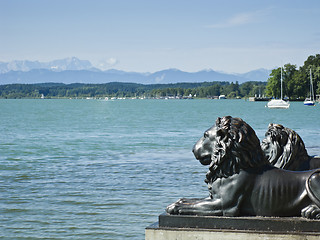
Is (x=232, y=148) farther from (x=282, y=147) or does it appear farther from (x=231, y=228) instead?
(x=282, y=147)

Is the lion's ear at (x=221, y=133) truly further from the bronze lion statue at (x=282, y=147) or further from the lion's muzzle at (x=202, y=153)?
the bronze lion statue at (x=282, y=147)

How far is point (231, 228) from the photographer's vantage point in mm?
5016

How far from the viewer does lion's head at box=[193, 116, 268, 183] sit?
5.04 metres

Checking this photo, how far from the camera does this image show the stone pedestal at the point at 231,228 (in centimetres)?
487

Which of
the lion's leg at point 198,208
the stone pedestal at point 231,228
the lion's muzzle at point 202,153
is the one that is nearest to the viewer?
the stone pedestal at point 231,228

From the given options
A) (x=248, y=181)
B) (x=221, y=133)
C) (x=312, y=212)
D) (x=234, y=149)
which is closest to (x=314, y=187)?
(x=312, y=212)

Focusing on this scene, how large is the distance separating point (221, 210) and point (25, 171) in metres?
15.6

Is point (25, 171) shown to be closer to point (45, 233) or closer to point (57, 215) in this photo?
point (57, 215)

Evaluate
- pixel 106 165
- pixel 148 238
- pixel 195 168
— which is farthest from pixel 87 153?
pixel 148 238

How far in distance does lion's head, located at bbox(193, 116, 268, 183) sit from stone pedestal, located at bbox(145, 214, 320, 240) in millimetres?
406

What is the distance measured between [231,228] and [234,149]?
0.65m

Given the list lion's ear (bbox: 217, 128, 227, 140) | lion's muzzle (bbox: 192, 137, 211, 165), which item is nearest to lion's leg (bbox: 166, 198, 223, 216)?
lion's muzzle (bbox: 192, 137, 211, 165)

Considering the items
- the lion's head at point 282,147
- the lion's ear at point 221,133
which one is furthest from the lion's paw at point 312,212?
the lion's head at point 282,147

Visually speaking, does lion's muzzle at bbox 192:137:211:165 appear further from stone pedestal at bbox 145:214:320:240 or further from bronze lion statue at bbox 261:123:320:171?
bronze lion statue at bbox 261:123:320:171
